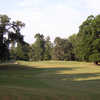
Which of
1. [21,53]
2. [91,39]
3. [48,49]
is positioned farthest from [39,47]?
[91,39]

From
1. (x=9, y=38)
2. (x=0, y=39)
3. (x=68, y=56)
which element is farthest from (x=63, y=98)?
(x=68, y=56)

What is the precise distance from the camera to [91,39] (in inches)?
1689

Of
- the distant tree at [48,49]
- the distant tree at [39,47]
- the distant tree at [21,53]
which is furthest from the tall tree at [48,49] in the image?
the distant tree at [21,53]

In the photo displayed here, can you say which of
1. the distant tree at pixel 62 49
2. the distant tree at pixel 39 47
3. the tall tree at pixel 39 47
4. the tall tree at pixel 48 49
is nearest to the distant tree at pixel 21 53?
the distant tree at pixel 39 47

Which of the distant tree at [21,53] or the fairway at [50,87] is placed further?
the distant tree at [21,53]

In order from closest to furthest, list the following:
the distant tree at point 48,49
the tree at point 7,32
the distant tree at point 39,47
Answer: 1. the tree at point 7,32
2. the distant tree at point 48,49
3. the distant tree at point 39,47

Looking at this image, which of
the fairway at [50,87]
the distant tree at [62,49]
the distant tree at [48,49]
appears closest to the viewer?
the fairway at [50,87]

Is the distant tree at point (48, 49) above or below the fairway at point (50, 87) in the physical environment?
above

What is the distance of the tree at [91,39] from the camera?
138 ft

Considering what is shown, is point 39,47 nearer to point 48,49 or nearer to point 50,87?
point 48,49

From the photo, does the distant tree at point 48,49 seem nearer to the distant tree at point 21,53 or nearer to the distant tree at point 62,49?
the distant tree at point 62,49

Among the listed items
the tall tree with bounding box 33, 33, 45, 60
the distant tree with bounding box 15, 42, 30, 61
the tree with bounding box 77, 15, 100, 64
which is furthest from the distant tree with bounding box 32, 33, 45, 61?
the tree with bounding box 77, 15, 100, 64

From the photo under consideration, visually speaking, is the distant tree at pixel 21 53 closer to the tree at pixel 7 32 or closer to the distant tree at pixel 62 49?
the distant tree at pixel 62 49

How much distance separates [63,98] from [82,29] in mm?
41443
